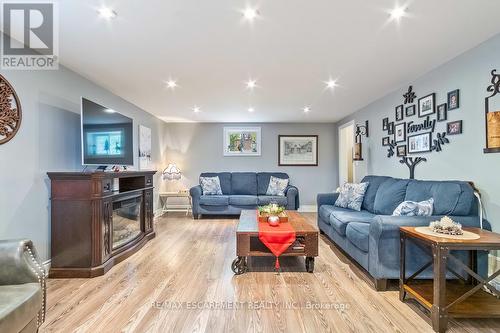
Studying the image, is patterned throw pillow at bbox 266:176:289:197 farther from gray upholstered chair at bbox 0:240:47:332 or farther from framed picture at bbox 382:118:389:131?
gray upholstered chair at bbox 0:240:47:332

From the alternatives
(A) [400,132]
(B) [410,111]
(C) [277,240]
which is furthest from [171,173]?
(B) [410,111]

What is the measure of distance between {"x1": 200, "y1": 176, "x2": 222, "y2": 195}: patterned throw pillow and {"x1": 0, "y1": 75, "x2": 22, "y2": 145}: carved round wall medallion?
12.1 feet

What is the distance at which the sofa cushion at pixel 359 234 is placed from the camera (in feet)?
8.14

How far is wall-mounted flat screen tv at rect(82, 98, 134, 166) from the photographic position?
2.88 m

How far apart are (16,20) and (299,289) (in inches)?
132

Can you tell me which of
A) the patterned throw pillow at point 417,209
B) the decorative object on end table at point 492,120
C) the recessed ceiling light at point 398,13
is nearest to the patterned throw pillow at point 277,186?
the patterned throw pillow at point 417,209

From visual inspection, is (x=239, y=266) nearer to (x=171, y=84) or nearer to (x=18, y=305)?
(x=18, y=305)

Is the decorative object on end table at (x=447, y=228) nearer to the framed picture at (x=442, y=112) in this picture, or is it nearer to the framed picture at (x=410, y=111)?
the framed picture at (x=442, y=112)

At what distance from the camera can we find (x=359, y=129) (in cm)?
498

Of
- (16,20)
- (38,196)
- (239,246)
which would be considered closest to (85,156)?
(38,196)

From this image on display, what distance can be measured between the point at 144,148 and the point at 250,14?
3.91 m

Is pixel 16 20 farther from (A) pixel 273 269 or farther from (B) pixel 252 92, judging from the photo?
(A) pixel 273 269

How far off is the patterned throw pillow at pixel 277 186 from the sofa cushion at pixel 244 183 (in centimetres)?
39

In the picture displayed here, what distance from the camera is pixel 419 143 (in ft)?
10.7
